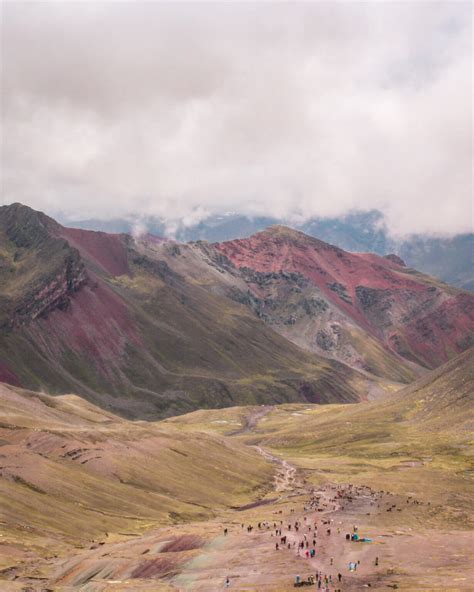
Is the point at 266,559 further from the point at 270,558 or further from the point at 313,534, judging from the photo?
the point at 313,534

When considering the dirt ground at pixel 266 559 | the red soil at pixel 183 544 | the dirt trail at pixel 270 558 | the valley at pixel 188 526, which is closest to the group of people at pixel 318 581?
the dirt ground at pixel 266 559

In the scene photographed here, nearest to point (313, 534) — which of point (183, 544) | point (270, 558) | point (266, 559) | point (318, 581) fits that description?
point (270, 558)

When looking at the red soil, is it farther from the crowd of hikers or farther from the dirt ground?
the crowd of hikers

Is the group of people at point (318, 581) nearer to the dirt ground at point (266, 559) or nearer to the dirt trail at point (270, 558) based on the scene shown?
the dirt ground at point (266, 559)

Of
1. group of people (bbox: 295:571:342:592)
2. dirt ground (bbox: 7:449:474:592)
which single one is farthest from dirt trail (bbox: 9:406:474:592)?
group of people (bbox: 295:571:342:592)

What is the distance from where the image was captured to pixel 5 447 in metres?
166

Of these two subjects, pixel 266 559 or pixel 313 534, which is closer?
pixel 266 559

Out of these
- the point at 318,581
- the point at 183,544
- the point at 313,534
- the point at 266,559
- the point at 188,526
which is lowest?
the point at 188,526

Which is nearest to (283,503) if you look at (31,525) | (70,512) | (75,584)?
(70,512)

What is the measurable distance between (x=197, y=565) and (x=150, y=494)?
67085 millimetres

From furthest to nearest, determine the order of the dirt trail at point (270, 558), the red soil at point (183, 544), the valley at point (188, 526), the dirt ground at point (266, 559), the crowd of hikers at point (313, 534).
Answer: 1. the red soil at point (183, 544)
2. the valley at point (188, 526)
3. the dirt trail at point (270, 558)
4. the dirt ground at point (266, 559)
5. the crowd of hikers at point (313, 534)

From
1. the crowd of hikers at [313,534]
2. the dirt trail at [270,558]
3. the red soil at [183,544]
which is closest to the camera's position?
the crowd of hikers at [313,534]

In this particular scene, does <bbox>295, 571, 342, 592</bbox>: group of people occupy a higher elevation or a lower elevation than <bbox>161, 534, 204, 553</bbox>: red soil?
higher

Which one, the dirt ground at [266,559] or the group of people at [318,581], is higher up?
the group of people at [318,581]
